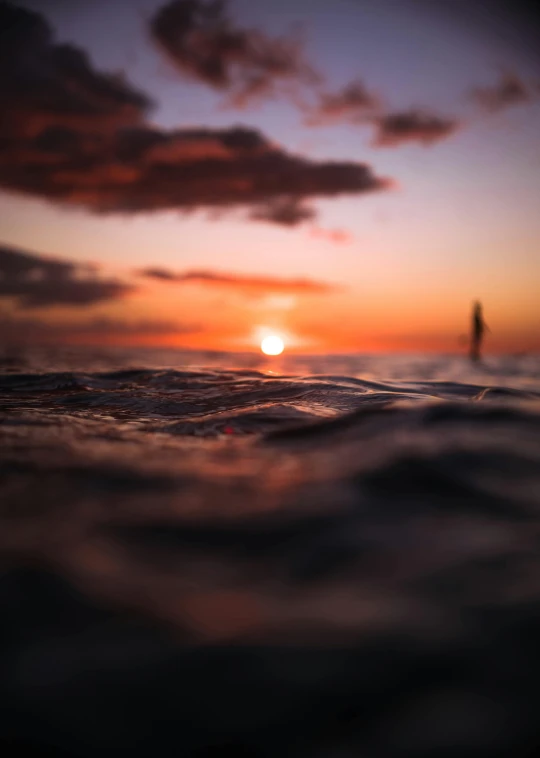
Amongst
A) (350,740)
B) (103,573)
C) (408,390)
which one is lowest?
(350,740)

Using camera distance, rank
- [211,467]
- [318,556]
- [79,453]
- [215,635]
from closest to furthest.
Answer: [215,635] < [318,556] < [211,467] < [79,453]

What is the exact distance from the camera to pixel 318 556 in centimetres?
188

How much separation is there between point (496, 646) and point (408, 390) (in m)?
5.02

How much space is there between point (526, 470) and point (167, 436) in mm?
2663

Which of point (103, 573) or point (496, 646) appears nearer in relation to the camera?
point (496, 646)

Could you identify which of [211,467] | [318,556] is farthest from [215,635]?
[211,467]

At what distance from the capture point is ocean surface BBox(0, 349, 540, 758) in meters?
1.15

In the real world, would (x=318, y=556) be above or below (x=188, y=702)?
above

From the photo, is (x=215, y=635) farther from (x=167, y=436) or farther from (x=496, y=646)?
(x=167, y=436)

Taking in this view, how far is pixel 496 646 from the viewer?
1394 millimetres

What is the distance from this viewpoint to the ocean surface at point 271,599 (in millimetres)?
1146

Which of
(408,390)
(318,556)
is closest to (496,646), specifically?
(318,556)

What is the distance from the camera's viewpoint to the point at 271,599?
1602mm

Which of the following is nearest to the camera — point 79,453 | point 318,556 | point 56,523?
point 318,556
